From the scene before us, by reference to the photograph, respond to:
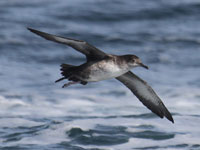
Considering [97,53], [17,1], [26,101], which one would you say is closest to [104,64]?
[97,53]

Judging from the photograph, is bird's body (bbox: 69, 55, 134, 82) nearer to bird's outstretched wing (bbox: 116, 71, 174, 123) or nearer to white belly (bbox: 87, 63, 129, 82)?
white belly (bbox: 87, 63, 129, 82)

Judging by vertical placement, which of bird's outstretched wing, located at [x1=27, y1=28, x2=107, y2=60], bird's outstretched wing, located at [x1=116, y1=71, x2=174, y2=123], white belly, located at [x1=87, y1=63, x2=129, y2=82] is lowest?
bird's outstretched wing, located at [x1=116, y1=71, x2=174, y2=123]

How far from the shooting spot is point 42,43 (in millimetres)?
16562

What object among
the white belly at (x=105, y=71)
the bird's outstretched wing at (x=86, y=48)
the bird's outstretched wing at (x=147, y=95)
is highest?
the bird's outstretched wing at (x=86, y=48)

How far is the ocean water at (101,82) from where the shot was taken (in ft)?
36.2

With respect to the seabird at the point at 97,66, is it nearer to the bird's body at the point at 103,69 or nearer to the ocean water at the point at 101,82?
the bird's body at the point at 103,69

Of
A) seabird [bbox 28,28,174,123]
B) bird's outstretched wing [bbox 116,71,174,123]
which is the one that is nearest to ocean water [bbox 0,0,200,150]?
bird's outstretched wing [bbox 116,71,174,123]

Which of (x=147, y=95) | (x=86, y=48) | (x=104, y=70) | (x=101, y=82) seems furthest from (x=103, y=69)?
(x=101, y=82)

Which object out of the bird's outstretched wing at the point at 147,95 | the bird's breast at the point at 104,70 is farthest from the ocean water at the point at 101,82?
the bird's breast at the point at 104,70

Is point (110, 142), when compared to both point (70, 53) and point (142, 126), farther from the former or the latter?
point (70, 53)

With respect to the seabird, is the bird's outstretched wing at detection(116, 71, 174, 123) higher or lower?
lower

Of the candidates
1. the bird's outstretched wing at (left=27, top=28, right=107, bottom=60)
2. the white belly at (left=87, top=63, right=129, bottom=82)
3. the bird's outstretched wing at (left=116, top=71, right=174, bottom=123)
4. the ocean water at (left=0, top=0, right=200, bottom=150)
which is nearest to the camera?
the bird's outstretched wing at (left=27, top=28, right=107, bottom=60)

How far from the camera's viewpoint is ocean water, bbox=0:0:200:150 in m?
11.0

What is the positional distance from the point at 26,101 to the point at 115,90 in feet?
7.00
